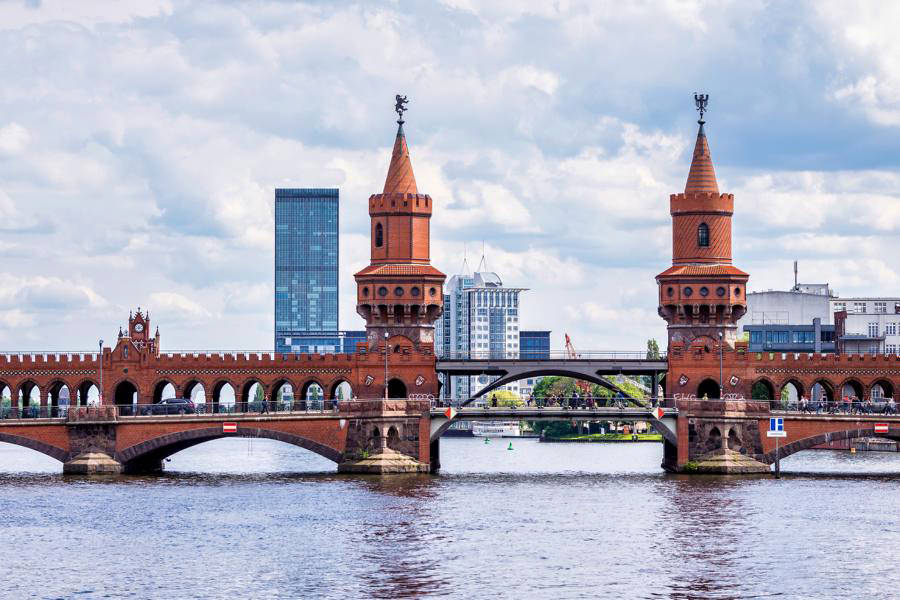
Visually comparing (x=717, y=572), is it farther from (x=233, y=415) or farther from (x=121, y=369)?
(x=121, y=369)

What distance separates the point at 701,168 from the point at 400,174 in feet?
82.7

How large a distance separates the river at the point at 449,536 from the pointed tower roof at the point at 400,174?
24.6 meters

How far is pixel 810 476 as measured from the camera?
13750cm

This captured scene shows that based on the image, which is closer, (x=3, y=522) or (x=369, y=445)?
(x=3, y=522)

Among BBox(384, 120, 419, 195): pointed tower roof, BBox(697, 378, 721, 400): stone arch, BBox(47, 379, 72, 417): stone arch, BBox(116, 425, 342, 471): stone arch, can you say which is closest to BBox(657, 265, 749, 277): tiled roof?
BBox(697, 378, 721, 400): stone arch

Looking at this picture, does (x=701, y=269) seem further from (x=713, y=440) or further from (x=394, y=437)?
(x=394, y=437)

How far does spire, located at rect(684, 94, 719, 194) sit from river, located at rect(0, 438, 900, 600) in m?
25.3

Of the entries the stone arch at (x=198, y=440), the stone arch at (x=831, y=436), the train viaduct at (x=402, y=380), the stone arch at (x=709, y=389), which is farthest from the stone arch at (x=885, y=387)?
the stone arch at (x=198, y=440)

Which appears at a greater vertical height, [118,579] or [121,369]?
[121,369]

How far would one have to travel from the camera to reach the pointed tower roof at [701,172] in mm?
148250

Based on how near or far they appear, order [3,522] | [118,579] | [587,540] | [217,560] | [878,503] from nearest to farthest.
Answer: [118,579]
[217,560]
[587,540]
[3,522]
[878,503]

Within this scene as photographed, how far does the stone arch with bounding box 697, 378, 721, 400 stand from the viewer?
146875mm

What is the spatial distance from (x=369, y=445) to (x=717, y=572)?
181 feet

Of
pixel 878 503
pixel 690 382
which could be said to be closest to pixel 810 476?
pixel 690 382
